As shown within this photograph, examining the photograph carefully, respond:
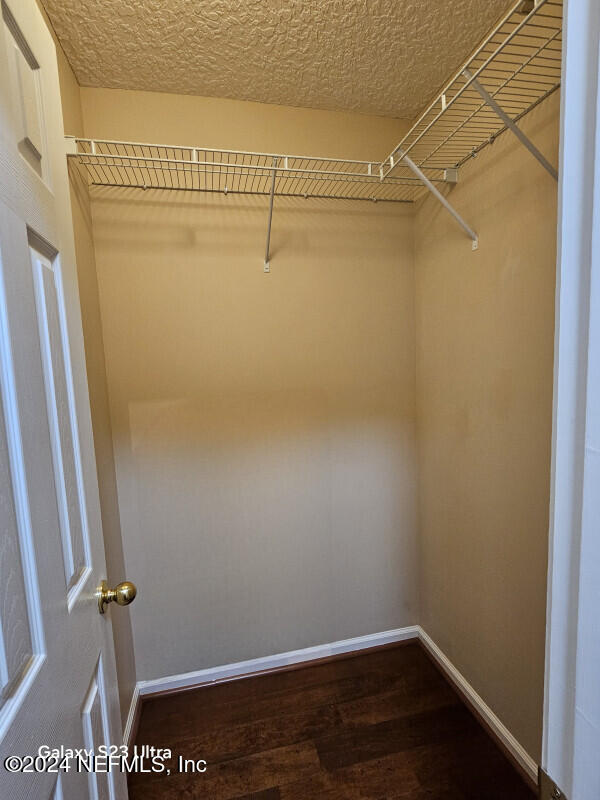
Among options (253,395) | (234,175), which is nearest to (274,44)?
(234,175)

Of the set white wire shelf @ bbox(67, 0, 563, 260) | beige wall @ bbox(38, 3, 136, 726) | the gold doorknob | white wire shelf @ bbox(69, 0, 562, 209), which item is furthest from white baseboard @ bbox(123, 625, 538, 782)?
white wire shelf @ bbox(69, 0, 562, 209)

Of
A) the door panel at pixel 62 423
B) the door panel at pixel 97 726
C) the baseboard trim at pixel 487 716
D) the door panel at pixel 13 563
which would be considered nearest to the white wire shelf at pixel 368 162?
the door panel at pixel 62 423

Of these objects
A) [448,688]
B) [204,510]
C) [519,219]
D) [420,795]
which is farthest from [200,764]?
[519,219]

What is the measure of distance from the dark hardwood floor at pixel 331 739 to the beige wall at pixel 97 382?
10.8 inches

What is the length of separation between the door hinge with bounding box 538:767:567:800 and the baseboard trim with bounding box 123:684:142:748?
1.55 meters

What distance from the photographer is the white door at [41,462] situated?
479 millimetres

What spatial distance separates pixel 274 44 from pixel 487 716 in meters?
2.57

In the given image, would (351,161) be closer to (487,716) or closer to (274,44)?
(274,44)

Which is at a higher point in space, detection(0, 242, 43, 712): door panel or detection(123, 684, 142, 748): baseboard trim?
detection(0, 242, 43, 712): door panel

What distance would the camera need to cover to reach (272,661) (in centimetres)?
177

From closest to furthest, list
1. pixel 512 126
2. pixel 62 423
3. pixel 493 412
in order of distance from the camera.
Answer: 1. pixel 62 423
2. pixel 512 126
3. pixel 493 412

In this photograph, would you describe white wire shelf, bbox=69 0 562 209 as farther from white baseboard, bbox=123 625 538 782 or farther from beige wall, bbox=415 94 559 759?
white baseboard, bbox=123 625 538 782

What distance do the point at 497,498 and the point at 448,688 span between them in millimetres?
959

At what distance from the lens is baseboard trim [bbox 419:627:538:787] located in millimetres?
1276
